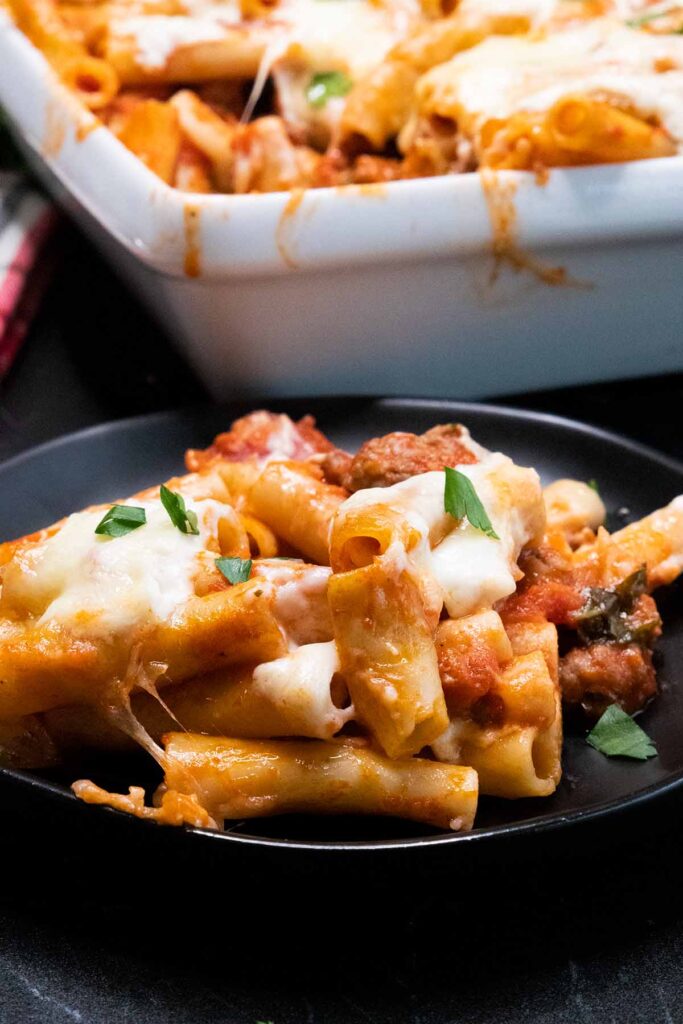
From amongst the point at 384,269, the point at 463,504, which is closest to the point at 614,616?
the point at 463,504

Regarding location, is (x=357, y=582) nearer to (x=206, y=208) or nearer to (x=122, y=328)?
(x=206, y=208)

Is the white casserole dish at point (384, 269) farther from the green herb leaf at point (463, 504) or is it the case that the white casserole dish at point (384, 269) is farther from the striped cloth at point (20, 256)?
the green herb leaf at point (463, 504)

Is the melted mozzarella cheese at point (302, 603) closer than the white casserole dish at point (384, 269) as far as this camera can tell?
Yes

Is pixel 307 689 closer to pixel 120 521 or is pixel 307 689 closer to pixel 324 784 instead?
pixel 324 784

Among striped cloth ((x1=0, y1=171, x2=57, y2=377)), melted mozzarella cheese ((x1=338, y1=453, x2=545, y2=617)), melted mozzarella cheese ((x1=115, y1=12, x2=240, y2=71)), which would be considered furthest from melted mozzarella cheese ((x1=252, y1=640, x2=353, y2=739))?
melted mozzarella cheese ((x1=115, y1=12, x2=240, y2=71))

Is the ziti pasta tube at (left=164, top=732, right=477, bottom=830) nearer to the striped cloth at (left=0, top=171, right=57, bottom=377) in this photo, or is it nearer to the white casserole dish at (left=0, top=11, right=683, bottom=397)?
the white casserole dish at (left=0, top=11, right=683, bottom=397)

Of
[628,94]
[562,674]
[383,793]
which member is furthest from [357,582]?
[628,94]

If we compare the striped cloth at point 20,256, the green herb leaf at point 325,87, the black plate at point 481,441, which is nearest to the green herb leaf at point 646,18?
the green herb leaf at point 325,87
